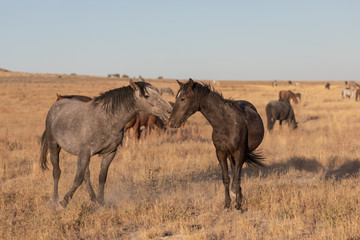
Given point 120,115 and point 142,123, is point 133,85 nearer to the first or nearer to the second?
point 120,115

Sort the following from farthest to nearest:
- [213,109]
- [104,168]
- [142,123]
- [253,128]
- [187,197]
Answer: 1. [142,123]
2. [187,197]
3. [253,128]
4. [104,168]
5. [213,109]

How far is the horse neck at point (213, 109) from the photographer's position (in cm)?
631

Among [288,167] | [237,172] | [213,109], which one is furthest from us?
[288,167]

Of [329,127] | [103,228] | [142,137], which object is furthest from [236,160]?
[329,127]

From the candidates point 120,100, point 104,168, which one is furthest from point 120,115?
point 104,168

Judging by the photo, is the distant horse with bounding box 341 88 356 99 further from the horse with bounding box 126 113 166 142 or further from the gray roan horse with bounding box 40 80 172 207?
the gray roan horse with bounding box 40 80 172 207

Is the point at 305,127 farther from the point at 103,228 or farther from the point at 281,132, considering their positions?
the point at 103,228

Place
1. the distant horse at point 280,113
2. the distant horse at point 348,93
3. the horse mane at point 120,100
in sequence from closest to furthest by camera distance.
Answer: the horse mane at point 120,100
the distant horse at point 280,113
the distant horse at point 348,93

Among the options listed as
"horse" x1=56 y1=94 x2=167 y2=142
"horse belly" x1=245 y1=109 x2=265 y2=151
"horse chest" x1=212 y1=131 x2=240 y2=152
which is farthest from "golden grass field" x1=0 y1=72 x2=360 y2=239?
"horse" x1=56 y1=94 x2=167 y2=142

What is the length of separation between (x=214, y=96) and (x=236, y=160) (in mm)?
1157

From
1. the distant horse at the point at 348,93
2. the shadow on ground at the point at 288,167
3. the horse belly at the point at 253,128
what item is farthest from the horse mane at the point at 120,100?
the distant horse at the point at 348,93

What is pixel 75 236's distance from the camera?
537cm

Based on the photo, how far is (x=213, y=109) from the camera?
633 cm

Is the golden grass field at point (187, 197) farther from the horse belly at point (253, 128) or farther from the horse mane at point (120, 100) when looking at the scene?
the horse mane at point (120, 100)
